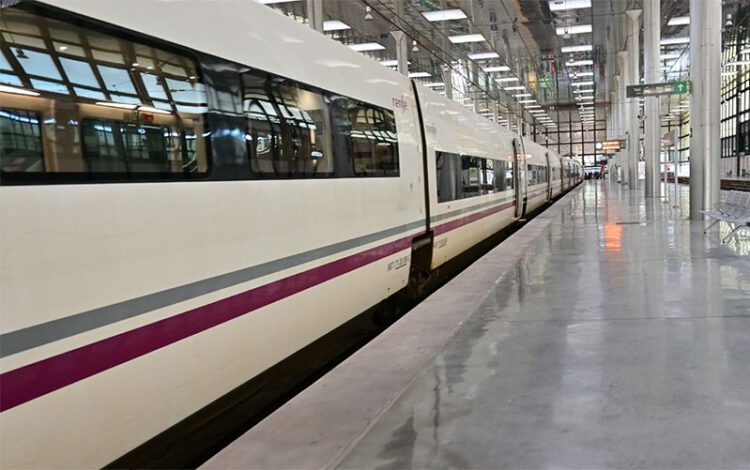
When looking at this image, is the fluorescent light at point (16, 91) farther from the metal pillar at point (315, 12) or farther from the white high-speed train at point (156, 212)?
the metal pillar at point (315, 12)

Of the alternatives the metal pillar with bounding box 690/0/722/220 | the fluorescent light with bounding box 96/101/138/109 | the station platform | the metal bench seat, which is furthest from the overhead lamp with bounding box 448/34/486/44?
the fluorescent light with bounding box 96/101/138/109

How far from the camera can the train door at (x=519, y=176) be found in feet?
60.8

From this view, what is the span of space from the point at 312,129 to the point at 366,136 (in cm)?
129

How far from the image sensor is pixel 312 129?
5.39 m

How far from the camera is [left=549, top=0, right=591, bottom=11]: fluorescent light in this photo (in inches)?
891

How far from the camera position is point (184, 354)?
3.49 metres

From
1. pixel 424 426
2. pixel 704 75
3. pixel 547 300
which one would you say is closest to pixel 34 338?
pixel 424 426

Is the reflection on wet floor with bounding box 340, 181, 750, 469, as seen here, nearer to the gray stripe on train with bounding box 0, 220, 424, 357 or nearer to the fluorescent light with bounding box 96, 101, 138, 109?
the gray stripe on train with bounding box 0, 220, 424, 357

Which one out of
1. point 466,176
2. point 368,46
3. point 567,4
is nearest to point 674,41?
point 567,4

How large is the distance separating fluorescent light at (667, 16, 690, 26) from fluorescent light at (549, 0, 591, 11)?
609 centimetres

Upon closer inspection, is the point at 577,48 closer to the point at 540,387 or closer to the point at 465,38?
the point at 465,38

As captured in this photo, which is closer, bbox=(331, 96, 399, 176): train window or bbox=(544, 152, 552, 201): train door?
bbox=(331, 96, 399, 176): train window

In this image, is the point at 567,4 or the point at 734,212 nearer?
the point at 734,212

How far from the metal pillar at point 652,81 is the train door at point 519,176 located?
28.2ft
